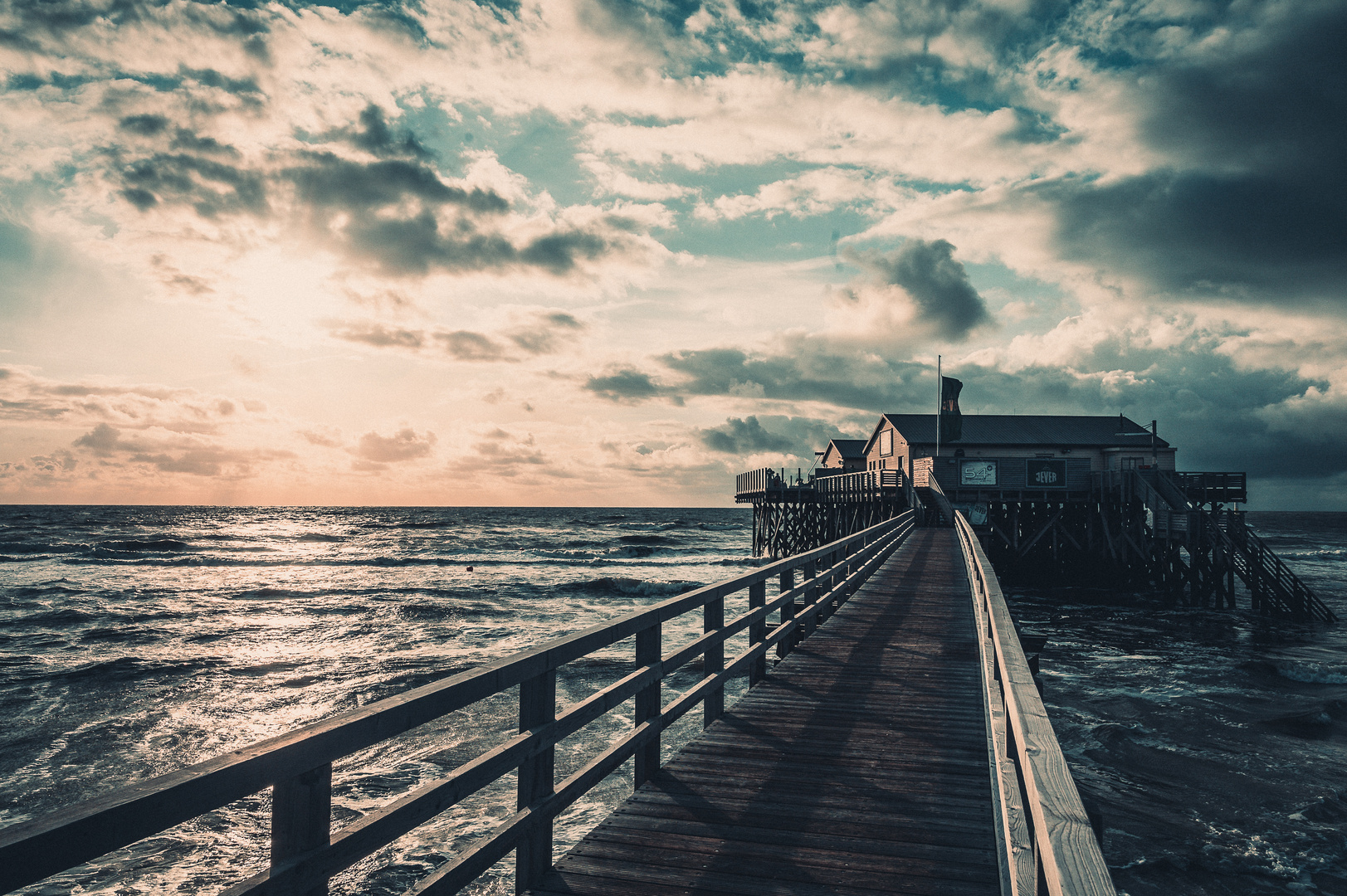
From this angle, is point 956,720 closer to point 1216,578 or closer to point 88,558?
point 1216,578

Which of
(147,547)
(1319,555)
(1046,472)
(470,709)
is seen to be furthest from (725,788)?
(1319,555)

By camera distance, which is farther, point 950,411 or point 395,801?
point 950,411

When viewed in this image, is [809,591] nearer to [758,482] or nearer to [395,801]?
[395,801]

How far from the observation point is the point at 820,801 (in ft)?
15.0

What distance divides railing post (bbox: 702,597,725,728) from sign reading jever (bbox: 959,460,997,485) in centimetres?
3454

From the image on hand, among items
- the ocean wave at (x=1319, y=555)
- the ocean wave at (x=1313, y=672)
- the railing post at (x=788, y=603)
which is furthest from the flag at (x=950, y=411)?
the railing post at (x=788, y=603)

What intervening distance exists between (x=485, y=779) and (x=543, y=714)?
0.49 m

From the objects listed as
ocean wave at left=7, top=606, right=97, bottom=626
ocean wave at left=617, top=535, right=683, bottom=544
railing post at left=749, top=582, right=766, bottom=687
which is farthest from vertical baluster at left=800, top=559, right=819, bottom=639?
ocean wave at left=617, top=535, right=683, bottom=544

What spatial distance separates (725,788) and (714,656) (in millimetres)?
1356

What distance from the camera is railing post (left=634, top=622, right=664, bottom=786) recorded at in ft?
15.2

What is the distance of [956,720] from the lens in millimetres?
6207

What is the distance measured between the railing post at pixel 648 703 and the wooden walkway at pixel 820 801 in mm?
108

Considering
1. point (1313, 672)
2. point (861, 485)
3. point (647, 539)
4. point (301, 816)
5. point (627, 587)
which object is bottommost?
point (647, 539)

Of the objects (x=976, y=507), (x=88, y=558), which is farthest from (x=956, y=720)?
(x=88, y=558)
